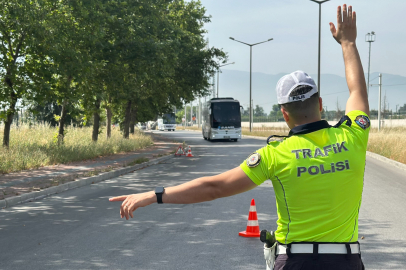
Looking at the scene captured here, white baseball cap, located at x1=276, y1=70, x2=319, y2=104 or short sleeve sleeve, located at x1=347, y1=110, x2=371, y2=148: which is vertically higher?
white baseball cap, located at x1=276, y1=70, x2=319, y2=104

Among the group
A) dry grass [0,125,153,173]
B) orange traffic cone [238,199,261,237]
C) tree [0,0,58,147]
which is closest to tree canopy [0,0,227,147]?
tree [0,0,58,147]

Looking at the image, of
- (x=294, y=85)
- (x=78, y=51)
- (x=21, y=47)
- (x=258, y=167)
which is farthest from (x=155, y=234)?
(x=78, y=51)

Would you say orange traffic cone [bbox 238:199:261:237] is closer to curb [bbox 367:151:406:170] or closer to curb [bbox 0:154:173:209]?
curb [bbox 0:154:173:209]

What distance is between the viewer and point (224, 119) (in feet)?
137

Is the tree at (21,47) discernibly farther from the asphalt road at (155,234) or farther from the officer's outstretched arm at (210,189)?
the officer's outstretched arm at (210,189)

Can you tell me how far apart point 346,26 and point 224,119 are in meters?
39.1

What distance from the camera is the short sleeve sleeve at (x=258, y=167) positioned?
2.29 meters

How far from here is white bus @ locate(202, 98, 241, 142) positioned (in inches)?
1639

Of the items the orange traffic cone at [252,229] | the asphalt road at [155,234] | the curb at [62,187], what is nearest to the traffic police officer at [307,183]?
the asphalt road at [155,234]

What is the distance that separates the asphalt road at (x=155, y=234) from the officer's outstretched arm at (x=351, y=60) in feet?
10.8

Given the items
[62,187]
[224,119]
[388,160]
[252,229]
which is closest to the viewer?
[252,229]

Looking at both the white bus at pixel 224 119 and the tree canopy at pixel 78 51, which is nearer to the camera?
the tree canopy at pixel 78 51

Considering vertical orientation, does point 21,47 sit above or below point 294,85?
above

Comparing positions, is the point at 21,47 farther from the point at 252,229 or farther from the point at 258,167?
the point at 258,167
